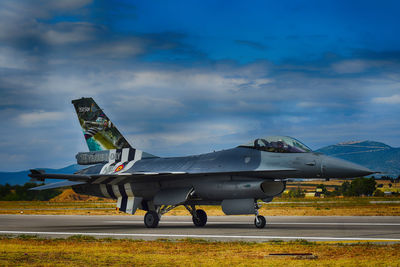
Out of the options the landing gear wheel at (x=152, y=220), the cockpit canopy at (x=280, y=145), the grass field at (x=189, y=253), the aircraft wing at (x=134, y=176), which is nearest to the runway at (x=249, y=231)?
the landing gear wheel at (x=152, y=220)

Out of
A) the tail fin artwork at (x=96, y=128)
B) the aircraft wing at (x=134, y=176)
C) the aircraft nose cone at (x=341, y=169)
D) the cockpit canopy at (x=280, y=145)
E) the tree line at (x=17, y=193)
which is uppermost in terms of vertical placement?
the tail fin artwork at (x=96, y=128)

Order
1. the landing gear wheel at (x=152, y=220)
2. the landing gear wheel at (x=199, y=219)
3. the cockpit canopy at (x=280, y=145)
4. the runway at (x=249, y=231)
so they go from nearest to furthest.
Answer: the runway at (x=249, y=231)
the cockpit canopy at (x=280, y=145)
the landing gear wheel at (x=152, y=220)
the landing gear wheel at (x=199, y=219)

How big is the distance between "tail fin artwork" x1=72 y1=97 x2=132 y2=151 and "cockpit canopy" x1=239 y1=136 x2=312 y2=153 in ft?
25.7

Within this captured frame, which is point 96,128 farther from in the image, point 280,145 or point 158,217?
point 280,145

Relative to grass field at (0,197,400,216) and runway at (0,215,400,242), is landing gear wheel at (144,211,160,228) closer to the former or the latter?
runway at (0,215,400,242)

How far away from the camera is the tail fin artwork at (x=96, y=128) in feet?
75.2

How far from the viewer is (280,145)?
16969mm

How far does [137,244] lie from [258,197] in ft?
20.6

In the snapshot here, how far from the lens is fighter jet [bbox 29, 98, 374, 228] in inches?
647

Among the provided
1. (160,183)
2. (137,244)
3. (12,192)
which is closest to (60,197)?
(12,192)

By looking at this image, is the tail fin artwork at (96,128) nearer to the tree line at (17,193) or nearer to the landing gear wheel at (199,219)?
the landing gear wheel at (199,219)

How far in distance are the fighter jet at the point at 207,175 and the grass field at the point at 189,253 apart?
16.1 feet

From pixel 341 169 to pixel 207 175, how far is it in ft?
16.7

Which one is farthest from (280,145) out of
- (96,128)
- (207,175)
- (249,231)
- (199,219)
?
(96,128)
